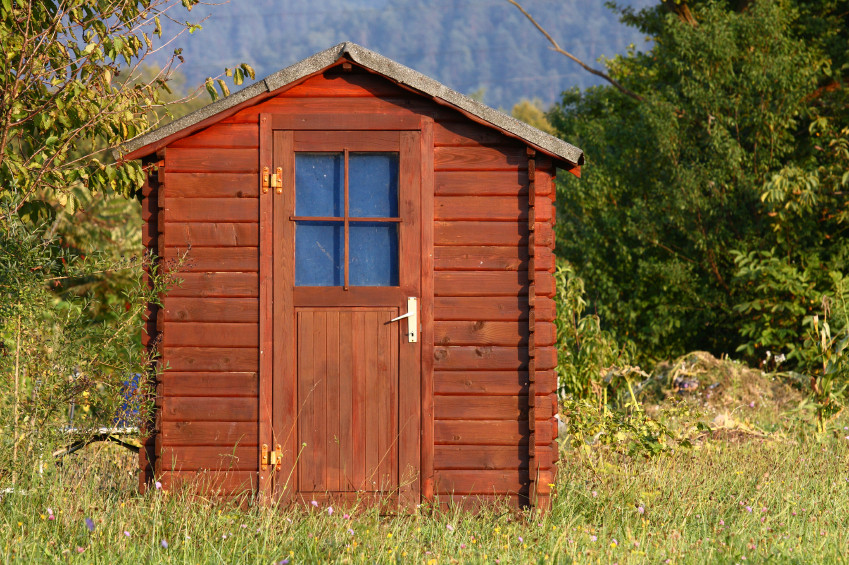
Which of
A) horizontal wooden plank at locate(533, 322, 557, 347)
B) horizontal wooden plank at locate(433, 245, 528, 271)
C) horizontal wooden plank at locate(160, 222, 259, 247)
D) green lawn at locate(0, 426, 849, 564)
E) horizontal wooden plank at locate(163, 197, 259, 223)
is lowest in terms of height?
green lawn at locate(0, 426, 849, 564)

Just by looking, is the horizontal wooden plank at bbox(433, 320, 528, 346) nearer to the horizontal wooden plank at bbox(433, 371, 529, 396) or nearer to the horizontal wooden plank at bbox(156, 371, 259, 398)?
the horizontal wooden plank at bbox(433, 371, 529, 396)

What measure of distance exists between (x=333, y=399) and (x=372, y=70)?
7.57 ft

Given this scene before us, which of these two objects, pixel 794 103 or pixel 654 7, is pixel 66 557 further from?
pixel 654 7

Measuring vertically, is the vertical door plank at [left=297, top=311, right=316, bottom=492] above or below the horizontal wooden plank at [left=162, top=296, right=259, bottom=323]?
below

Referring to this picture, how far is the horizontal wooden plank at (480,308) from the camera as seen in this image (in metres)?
6.07

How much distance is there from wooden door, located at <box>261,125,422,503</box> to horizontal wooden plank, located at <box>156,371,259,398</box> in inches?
7.1

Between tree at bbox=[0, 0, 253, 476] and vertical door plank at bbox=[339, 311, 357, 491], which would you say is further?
vertical door plank at bbox=[339, 311, 357, 491]

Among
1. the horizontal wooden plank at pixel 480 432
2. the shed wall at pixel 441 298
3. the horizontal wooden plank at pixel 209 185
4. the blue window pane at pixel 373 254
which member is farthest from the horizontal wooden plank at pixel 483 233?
the horizontal wooden plank at pixel 209 185

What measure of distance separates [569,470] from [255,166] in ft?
11.1

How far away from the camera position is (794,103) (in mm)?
12430

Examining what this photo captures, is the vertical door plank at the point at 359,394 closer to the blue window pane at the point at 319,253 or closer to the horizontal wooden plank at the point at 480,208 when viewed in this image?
the blue window pane at the point at 319,253

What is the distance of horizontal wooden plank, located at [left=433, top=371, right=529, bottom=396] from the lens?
6.07m

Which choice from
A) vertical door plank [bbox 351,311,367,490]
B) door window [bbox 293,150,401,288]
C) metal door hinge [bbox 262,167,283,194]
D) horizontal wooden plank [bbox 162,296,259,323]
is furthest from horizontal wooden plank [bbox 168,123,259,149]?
vertical door plank [bbox 351,311,367,490]

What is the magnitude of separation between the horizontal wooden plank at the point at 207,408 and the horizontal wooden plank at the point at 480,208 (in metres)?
1.89
